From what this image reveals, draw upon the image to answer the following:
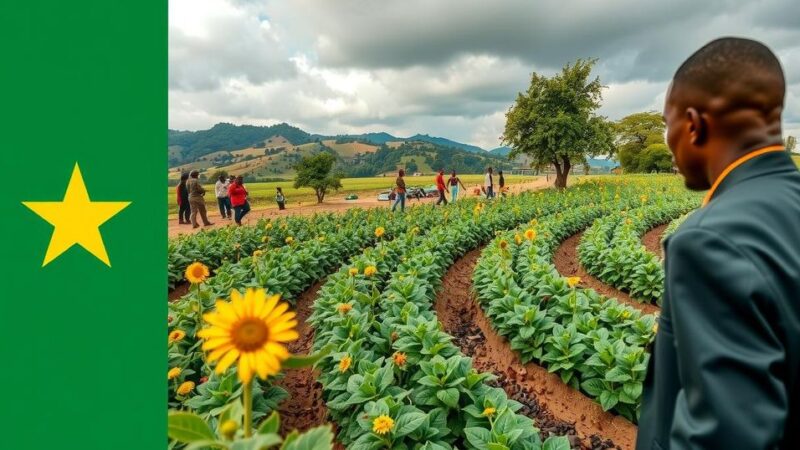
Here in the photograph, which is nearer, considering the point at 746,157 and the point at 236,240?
the point at 746,157

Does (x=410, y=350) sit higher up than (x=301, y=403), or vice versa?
(x=410, y=350)

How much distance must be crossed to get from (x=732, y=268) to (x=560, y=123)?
24031 mm

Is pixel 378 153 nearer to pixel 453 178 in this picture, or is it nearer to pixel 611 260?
pixel 453 178

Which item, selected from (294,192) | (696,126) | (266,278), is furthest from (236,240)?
(294,192)

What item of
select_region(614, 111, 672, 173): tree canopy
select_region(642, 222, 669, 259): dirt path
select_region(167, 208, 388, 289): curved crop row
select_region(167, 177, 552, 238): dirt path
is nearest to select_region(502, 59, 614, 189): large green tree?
select_region(167, 177, 552, 238): dirt path

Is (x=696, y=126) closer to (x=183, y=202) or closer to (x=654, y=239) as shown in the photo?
(x=654, y=239)

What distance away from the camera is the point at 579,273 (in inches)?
344

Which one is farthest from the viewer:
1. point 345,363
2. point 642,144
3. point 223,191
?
point 642,144

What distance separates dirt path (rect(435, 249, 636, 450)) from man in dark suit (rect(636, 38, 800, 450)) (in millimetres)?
2948

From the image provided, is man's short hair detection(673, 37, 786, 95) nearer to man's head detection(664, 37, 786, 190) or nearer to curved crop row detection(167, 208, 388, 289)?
man's head detection(664, 37, 786, 190)

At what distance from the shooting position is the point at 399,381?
3.67 metres

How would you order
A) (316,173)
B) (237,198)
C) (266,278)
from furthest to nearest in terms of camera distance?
(316,173) < (237,198) < (266,278)

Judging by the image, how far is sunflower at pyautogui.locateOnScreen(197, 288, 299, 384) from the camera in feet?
2.99

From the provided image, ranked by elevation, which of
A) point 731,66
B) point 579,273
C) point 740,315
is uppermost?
point 731,66
